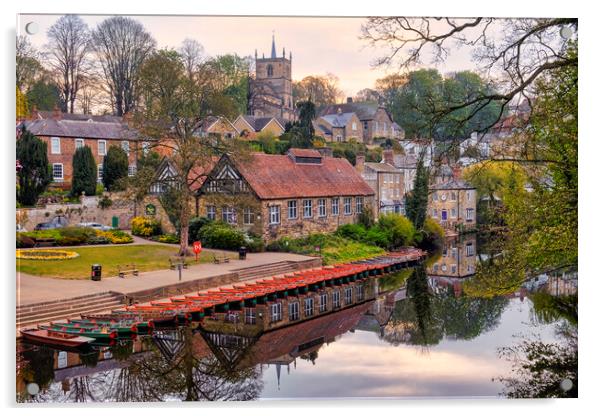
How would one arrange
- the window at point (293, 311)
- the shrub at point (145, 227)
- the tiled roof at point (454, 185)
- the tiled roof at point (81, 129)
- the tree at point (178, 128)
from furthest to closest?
1. the shrub at point (145, 227)
2. the window at point (293, 311)
3. the tiled roof at point (454, 185)
4. the tree at point (178, 128)
5. the tiled roof at point (81, 129)

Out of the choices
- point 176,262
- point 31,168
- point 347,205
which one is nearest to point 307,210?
point 347,205

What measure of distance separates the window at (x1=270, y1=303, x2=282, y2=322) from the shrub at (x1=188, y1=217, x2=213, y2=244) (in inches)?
86.5

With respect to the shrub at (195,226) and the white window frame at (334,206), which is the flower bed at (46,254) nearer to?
the shrub at (195,226)

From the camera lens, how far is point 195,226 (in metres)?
13.6

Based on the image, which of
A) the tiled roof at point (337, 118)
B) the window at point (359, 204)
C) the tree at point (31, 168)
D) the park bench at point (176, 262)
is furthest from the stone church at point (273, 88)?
the tree at point (31, 168)

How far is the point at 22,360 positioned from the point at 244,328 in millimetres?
3738

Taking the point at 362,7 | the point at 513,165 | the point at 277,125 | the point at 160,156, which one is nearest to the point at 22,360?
the point at 160,156

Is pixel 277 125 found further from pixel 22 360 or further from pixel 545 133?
pixel 22 360

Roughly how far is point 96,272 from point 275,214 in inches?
172

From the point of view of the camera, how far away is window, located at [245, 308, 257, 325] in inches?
476

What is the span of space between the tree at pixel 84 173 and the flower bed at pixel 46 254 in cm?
107

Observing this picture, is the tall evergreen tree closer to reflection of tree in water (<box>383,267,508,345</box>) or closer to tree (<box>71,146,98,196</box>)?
reflection of tree in water (<box>383,267,508,345</box>)

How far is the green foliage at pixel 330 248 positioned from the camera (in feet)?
44.3

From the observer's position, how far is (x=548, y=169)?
10234 mm
